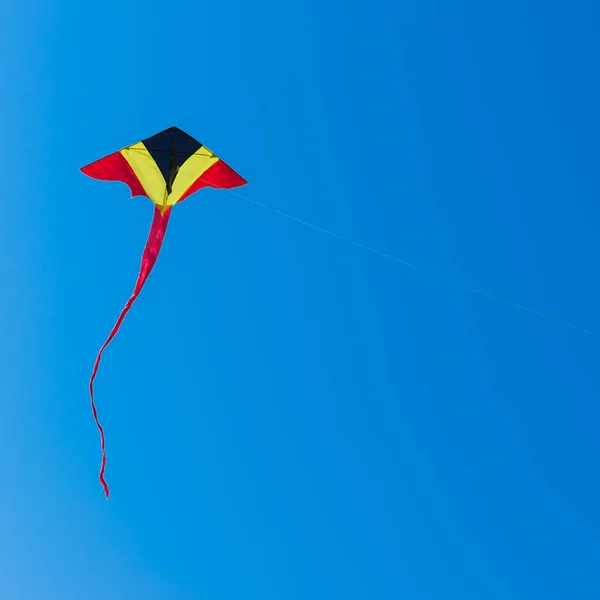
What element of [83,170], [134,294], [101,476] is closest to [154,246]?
[134,294]

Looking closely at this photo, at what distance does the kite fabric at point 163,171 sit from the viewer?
7816mm

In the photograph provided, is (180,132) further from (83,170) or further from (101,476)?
(101,476)

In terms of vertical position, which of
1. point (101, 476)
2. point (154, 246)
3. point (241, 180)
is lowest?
point (101, 476)

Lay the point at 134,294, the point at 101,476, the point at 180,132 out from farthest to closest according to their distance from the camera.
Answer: the point at 180,132, the point at 134,294, the point at 101,476

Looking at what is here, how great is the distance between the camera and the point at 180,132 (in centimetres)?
762

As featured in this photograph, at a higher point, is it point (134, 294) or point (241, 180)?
point (241, 180)

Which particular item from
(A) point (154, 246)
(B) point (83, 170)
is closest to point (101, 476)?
(A) point (154, 246)

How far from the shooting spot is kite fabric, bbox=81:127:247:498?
7.82 meters

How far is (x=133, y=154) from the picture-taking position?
26.2 ft

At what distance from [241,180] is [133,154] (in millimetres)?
1461

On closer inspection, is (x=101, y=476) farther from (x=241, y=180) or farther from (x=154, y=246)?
(x=241, y=180)

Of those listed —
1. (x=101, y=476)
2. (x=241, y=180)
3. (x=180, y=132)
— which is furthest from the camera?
(x=241, y=180)

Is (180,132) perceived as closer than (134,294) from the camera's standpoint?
No

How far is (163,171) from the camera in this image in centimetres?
816
